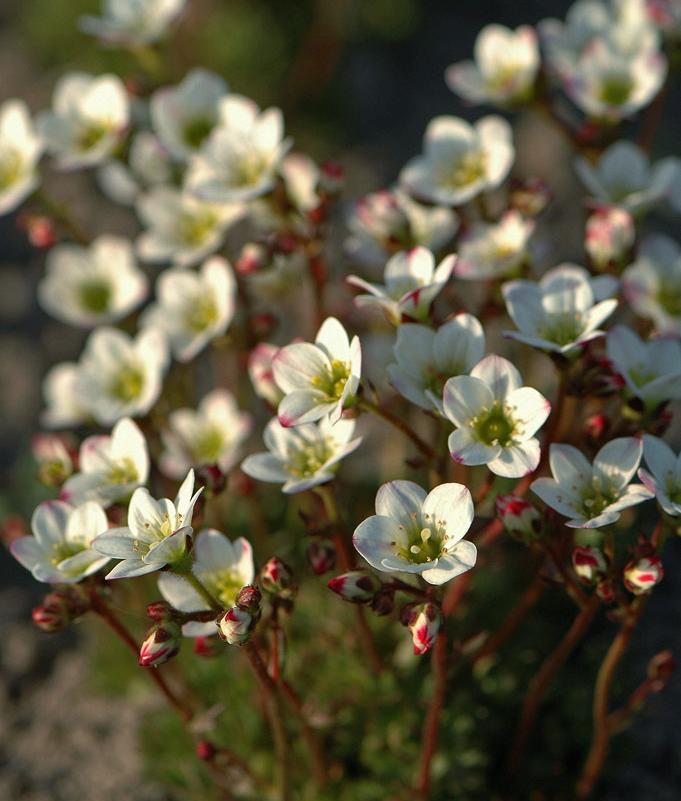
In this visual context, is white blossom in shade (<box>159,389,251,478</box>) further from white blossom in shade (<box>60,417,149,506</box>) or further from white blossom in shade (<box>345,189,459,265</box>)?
white blossom in shade (<box>345,189,459,265</box>)

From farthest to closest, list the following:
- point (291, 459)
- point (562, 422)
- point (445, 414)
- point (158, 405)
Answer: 1. point (158, 405)
2. point (562, 422)
3. point (291, 459)
4. point (445, 414)

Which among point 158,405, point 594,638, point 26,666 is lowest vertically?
point 26,666

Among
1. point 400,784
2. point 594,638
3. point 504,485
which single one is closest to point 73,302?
point 504,485

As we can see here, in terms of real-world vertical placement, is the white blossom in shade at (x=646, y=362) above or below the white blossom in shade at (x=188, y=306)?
above

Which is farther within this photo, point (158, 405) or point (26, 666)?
point (26, 666)

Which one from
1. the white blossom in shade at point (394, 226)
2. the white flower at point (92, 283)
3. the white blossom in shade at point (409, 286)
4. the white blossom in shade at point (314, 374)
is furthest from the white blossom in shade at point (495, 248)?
the white flower at point (92, 283)

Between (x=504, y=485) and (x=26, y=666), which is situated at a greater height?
(x=504, y=485)

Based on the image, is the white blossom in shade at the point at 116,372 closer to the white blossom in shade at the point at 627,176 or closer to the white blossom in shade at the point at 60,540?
the white blossom in shade at the point at 60,540

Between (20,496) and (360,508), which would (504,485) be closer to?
(360,508)
